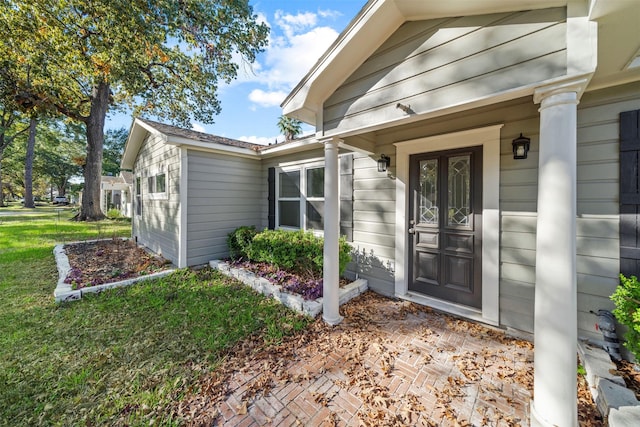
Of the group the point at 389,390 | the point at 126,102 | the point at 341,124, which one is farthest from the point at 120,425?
the point at 126,102

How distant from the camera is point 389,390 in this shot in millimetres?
2146

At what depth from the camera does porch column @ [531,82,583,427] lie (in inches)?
62.7

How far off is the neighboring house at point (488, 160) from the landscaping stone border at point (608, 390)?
0.78 feet

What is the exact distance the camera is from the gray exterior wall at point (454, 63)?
1.66 m

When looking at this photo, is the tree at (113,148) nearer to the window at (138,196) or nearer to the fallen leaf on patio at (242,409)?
the window at (138,196)

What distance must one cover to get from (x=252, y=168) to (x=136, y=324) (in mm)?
4244

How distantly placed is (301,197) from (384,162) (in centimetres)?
221

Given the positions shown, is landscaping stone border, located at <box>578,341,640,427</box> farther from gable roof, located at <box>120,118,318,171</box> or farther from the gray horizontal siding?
gable roof, located at <box>120,118,318,171</box>

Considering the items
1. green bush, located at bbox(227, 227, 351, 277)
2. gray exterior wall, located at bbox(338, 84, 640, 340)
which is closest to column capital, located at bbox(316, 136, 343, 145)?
gray exterior wall, located at bbox(338, 84, 640, 340)

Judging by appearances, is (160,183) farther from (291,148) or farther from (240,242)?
(291,148)

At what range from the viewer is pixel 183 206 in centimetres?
531

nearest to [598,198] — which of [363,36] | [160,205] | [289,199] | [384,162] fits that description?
[384,162]

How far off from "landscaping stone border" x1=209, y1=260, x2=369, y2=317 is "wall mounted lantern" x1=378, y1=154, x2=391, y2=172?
1.97 metres

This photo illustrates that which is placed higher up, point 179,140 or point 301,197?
point 179,140
